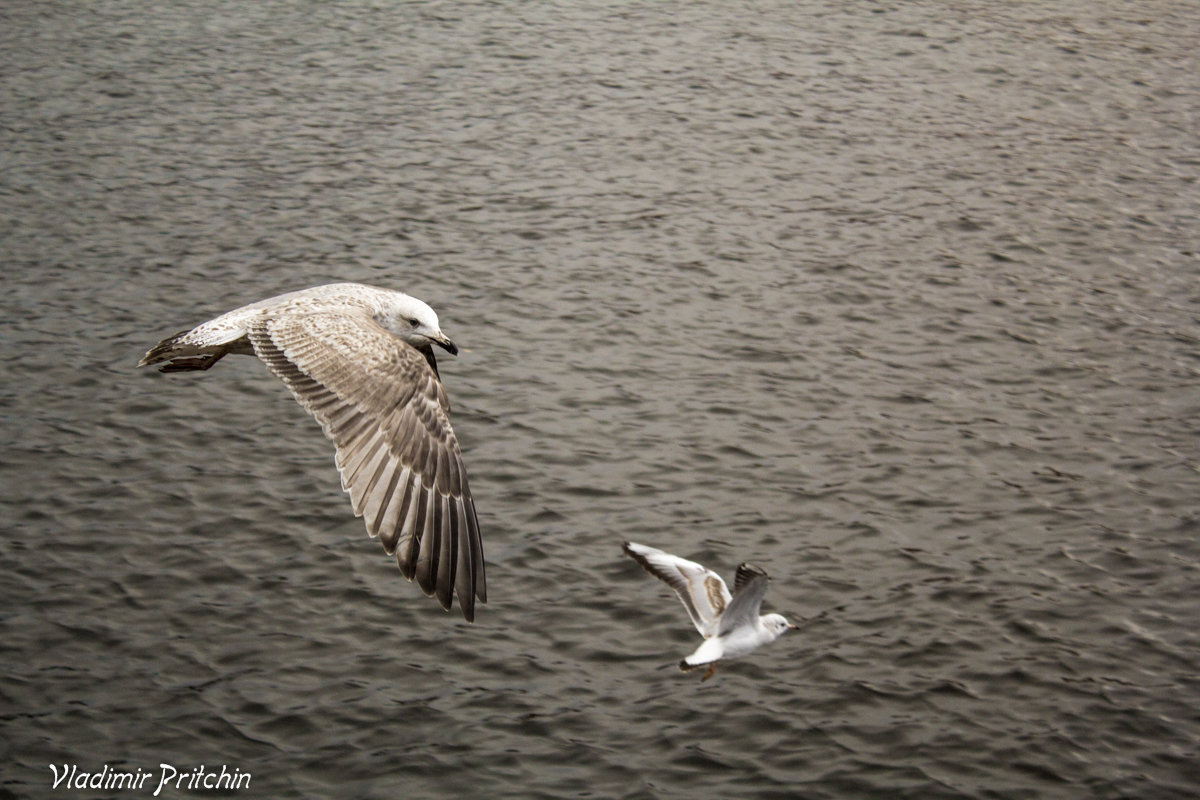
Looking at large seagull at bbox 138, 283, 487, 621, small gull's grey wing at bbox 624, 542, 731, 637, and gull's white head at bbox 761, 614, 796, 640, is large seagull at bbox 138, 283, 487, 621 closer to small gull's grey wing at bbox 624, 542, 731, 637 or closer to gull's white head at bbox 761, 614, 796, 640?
small gull's grey wing at bbox 624, 542, 731, 637

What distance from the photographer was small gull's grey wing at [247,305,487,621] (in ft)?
26.3

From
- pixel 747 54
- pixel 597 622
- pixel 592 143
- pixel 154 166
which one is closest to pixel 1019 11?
pixel 747 54

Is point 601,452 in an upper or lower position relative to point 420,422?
lower

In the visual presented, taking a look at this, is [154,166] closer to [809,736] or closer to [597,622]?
[597,622]

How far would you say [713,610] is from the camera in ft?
31.3

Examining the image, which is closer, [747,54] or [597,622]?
[597,622]

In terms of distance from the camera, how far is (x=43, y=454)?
14.5 m

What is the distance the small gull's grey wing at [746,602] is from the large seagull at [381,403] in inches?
64.2

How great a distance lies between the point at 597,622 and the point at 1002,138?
14.9m

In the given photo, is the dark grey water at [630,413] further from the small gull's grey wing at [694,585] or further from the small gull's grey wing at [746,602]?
the small gull's grey wing at [746,602]

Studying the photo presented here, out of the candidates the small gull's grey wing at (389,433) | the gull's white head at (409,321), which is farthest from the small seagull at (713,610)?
the gull's white head at (409,321)

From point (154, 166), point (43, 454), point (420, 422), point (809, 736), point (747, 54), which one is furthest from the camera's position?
point (747, 54)

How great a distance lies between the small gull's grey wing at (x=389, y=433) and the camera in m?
8.01

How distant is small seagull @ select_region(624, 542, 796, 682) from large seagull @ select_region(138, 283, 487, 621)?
1389mm
